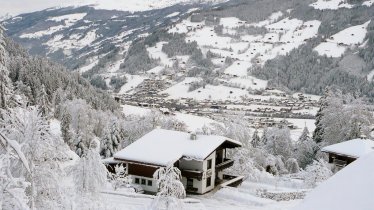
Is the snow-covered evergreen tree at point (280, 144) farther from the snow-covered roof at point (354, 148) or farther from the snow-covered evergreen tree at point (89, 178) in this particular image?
the snow-covered evergreen tree at point (89, 178)

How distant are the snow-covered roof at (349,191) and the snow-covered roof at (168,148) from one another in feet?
110

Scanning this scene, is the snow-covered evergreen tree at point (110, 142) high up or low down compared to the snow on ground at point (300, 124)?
up

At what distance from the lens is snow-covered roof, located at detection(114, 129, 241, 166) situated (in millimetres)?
44000

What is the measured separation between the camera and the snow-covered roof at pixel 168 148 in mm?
44000

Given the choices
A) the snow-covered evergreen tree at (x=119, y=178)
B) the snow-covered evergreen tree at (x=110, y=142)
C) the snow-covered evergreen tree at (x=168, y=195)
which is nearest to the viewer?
the snow-covered evergreen tree at (x=168, y=195)

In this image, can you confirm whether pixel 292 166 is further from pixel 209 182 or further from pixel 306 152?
pixel 209 182

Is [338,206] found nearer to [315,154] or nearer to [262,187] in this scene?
[262,187]

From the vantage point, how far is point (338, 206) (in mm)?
8047

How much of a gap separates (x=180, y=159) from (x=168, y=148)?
151cm

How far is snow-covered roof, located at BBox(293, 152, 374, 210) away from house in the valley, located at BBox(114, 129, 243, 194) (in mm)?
33663

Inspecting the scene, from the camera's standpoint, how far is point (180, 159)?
44.9m

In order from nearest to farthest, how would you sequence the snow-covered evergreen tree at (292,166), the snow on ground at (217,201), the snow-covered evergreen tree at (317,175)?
the snow on ground at (217,201), the snow-covered evergreen tree at (317,175), the snow-covered evergreen tree at (292,166)

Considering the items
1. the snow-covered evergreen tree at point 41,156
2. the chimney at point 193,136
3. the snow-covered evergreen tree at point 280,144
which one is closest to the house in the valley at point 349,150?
the chimney at point 193,136

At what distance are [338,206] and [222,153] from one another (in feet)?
138
